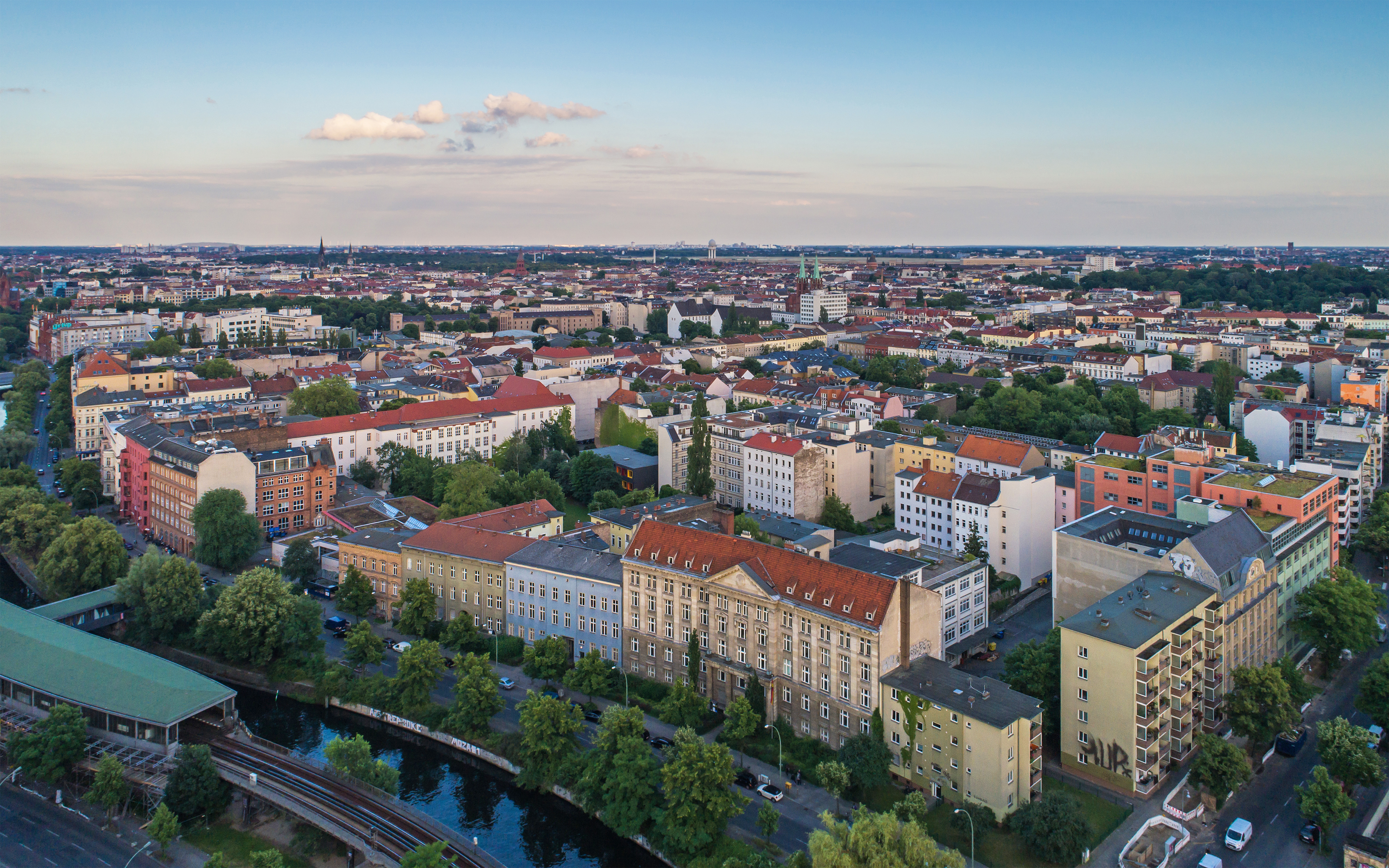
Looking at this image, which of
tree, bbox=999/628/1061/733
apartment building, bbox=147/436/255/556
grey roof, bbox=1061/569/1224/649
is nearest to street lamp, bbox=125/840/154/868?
apartment building, bbox=147/436/255/556

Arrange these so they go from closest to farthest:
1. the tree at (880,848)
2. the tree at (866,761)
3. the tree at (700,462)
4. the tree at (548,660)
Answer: the tree at (880,848), the tree at (866,761), the tree at (548,660), the tree at (700,462)

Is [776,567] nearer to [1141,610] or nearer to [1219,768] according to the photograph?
[1141,610]

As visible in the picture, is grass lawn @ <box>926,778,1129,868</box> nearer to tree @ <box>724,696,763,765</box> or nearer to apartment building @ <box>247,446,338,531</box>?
tree @ <box>724,696,763,765</box>

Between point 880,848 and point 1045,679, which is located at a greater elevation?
point 1045,679

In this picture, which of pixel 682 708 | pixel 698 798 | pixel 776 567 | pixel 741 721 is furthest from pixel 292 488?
pixel 698 798

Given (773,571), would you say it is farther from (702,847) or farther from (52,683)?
(52,683)

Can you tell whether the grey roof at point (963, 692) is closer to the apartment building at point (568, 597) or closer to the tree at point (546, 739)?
the tree at point (546, 739)

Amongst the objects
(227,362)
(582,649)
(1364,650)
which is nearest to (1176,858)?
(1364,650)

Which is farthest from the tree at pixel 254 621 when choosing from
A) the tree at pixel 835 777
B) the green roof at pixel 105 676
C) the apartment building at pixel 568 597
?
the tree at pixel 835 777
